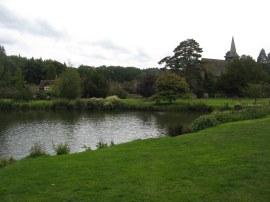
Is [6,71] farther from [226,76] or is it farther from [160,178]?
[160,178]

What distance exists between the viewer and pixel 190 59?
71.6 m

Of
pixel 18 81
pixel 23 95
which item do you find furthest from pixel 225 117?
pixel 18 81

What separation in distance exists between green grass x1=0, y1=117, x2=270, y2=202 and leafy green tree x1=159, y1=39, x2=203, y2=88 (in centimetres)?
5885

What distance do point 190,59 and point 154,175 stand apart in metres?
64.8

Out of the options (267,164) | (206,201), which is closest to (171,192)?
(206,201)

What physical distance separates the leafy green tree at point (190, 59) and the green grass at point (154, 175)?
2317 inches

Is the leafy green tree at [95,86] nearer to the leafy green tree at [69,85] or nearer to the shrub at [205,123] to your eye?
the leafy green tree at [69,85]

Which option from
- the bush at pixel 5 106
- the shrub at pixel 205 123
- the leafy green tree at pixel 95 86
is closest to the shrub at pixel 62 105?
the bush at pixel 5 106

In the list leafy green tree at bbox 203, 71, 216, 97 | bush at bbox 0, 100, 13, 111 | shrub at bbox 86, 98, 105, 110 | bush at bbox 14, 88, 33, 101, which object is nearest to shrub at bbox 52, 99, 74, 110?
shrub at bbox 86, 98, 105, 110

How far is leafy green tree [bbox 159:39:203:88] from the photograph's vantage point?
7106 cm

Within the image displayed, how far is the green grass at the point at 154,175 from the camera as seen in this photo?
730cm

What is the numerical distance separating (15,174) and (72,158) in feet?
8.45

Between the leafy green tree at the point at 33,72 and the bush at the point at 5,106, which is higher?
the leafy green tree at the point at 33,72

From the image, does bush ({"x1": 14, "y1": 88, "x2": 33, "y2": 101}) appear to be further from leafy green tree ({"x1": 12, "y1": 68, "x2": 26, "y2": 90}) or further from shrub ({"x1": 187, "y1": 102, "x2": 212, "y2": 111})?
shrub ({"x1": 187, "y1": 102, "x2": 212, "y2": 111})
